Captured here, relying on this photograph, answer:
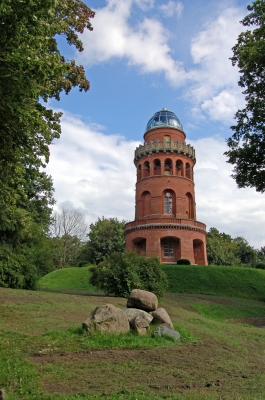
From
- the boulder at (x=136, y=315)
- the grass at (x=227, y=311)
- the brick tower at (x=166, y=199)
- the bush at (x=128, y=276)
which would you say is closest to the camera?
the boulder at (x=136, y=315)

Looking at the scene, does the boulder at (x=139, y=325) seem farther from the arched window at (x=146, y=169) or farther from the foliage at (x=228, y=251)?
the foliage at (x=228, y=251)

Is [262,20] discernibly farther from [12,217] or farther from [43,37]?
[12,217]

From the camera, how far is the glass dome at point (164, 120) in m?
41.0

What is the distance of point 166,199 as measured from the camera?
37.9 meters

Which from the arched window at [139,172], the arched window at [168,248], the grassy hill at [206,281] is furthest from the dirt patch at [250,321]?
the arched window at [139,172]

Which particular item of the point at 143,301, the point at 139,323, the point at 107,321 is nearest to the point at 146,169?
the point at 143,301

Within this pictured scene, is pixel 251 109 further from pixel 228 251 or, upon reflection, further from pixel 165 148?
pixel 228 251

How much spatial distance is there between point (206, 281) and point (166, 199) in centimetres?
1150

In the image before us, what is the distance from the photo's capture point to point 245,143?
18234 millimetres

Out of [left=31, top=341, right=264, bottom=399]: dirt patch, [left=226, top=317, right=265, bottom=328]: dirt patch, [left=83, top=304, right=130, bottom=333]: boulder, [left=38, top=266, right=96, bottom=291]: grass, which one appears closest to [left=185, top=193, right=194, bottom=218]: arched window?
[left=38, top=266, right=96, bottom=291]: grass

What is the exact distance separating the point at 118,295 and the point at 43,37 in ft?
41.8

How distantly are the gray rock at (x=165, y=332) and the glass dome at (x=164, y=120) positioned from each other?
33692 mm

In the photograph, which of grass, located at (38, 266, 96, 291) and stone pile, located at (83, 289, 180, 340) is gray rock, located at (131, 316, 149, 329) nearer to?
stone pile, located at (83, 289, 180, 340)

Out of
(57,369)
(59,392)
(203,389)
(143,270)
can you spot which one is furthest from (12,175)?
(143,270)
